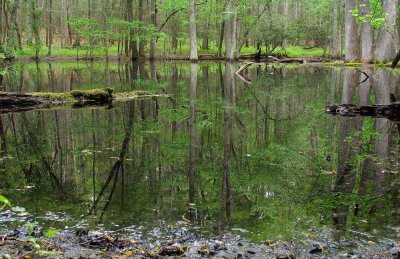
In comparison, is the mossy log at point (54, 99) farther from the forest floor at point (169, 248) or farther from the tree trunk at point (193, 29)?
the tree trunk at point (193, 29)

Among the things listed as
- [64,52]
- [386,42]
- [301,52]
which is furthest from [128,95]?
[301,52]

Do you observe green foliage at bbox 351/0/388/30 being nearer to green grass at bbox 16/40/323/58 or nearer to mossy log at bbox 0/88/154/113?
mossy log at bbox 0/88/154/113

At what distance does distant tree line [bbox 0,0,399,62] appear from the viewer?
29000 mm

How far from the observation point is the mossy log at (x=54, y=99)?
1185 cm

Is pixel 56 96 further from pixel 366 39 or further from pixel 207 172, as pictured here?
pixel 366 39

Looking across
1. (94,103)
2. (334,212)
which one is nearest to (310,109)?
(94,103)

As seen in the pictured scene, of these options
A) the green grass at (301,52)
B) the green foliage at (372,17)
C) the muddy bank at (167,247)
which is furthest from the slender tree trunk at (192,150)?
the green grass at (301,52)

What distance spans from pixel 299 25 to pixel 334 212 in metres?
48.4

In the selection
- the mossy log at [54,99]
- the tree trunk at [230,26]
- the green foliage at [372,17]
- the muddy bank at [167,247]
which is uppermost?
the tree trunk at [230,26]

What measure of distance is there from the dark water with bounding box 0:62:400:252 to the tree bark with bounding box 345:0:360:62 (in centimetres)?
1939

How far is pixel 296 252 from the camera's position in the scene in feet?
11.9

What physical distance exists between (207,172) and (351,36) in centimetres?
2612

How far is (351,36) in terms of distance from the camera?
28828mm

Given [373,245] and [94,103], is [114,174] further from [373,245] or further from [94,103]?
[94,103]
